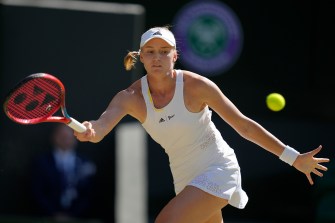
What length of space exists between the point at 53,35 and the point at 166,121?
10.9 ft

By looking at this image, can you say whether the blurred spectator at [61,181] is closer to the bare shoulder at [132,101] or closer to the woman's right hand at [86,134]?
the bare shoulder at [132,101]

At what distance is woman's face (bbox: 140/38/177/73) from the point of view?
549 centimetres

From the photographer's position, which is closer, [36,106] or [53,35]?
[36,106]

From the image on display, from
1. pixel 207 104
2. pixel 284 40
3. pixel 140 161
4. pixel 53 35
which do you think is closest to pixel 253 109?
pixel 284 40

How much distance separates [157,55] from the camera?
549 centimetres

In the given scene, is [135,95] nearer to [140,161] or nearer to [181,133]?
[181,133]

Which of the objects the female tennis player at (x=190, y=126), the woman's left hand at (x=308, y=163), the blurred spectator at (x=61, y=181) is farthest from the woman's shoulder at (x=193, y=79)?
the blurred spectator at (x=61, y=181)

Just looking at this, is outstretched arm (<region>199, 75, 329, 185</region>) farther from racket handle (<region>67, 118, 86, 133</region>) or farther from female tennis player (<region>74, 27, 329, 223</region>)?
racket handle (<region>67, 118, 86, 133</region>)

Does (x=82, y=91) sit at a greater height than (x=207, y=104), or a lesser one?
lesser

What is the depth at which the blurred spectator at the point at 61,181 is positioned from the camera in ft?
27.5

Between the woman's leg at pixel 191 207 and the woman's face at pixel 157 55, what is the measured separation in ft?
2.40

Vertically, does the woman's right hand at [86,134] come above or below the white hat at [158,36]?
below

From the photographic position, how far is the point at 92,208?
8625 millimetres

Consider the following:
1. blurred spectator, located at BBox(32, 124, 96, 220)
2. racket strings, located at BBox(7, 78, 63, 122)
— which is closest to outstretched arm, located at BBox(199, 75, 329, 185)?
racket strings, located at BBox(7, 78, 63, 122)
